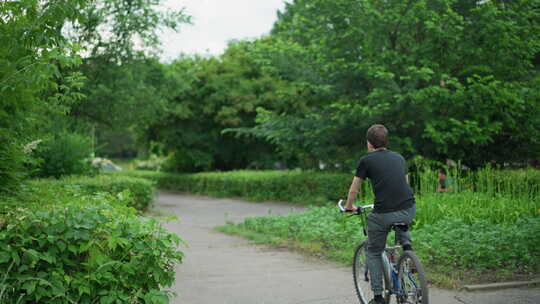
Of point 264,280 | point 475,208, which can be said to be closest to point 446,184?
point 475,208

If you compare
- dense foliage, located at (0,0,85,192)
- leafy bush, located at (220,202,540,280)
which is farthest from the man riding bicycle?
dense foliage, located at (0,0,85,192)

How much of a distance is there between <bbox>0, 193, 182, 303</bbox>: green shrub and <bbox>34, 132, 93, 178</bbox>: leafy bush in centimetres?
1086

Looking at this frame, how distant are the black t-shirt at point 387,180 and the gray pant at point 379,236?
0.06 metres

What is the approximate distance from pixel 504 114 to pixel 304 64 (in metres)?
6.31

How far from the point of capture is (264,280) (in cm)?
683

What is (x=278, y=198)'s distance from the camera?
20406 mm

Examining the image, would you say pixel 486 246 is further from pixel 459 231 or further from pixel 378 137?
pixel 378 137

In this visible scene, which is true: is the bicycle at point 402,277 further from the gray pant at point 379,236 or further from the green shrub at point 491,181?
the green shrub at point 491,181

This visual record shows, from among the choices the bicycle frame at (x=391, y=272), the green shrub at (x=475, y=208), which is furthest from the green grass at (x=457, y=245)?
the bicycle frame at (x=391, y=272)

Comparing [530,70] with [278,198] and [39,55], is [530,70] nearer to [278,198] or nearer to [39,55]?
[278,198]

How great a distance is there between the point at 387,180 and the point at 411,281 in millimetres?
918

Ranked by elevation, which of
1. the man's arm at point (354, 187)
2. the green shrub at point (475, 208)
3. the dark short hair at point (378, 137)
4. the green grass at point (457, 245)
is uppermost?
the dark short hair at point (378, 137)

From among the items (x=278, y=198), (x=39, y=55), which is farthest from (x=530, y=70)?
(x=39, y=55)

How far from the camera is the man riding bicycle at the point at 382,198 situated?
481 centimetres
